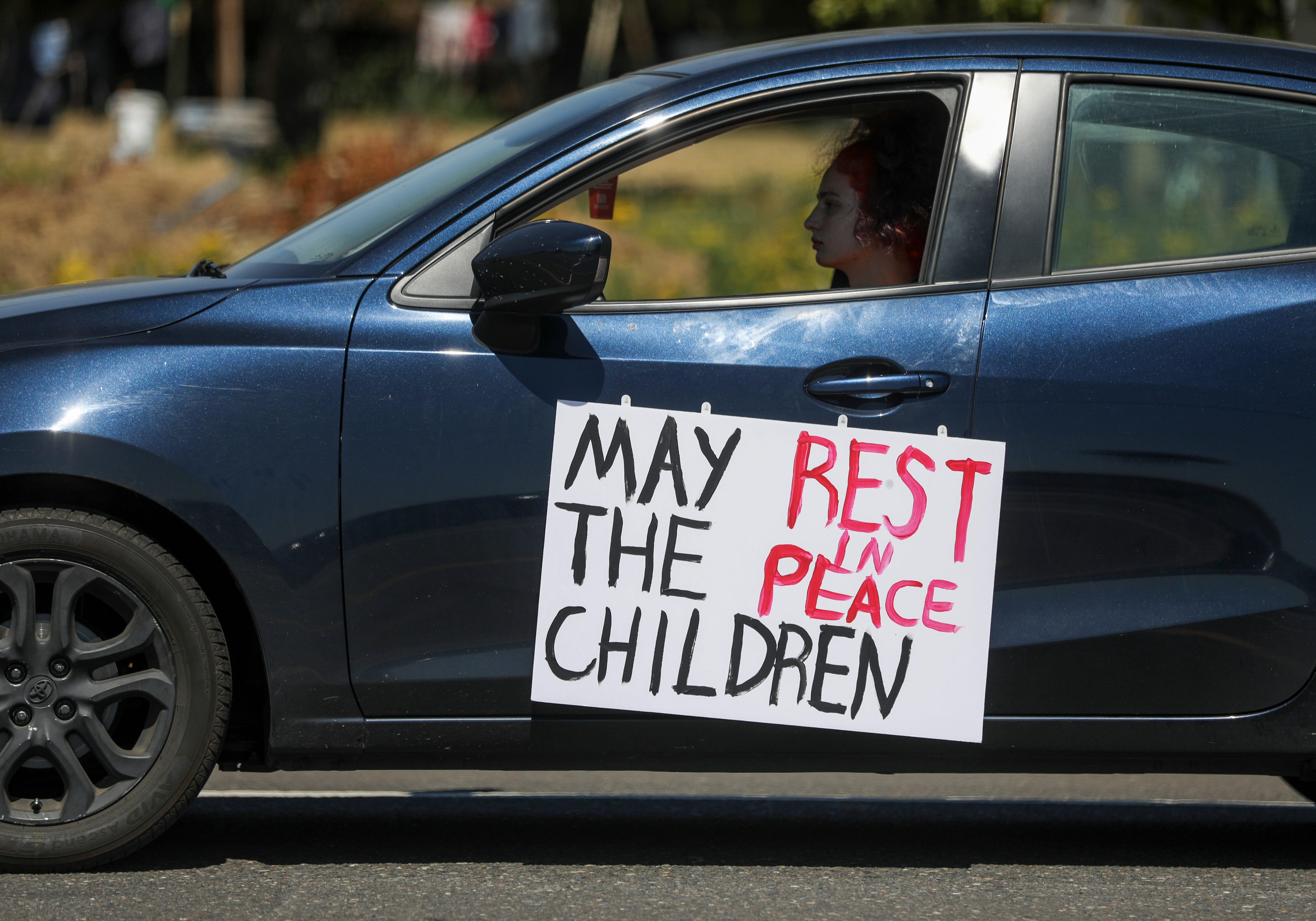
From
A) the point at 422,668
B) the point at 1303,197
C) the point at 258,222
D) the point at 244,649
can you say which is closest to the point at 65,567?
the point at 244,649

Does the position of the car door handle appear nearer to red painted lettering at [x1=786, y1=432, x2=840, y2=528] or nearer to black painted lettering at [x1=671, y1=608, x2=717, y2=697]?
red painted lettering at [x1=786, y1=432, x2=840, y2=528]

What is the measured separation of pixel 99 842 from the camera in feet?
10.6

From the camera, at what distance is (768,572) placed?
323cm

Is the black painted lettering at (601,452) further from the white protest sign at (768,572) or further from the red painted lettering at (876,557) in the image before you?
the red painted lettering at (876,557)

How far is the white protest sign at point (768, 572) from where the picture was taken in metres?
3.20

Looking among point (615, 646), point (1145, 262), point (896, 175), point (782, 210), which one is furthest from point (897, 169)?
point (782, 210)

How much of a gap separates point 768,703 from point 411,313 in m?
1.06

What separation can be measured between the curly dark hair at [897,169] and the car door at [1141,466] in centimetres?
20

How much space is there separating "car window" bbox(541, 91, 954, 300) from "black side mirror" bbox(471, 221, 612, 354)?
165 millimetres

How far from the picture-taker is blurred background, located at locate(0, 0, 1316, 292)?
36.8ft

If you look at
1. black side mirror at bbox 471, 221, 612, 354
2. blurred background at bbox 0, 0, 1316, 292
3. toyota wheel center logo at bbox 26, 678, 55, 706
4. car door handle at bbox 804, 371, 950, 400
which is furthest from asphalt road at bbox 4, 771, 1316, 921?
blurred background at bbox 0, 0, 1316, 292

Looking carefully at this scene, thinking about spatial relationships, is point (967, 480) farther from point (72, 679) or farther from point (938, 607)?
point (72, 679)

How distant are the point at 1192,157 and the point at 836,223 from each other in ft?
2.57

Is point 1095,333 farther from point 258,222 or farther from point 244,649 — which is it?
point 258,222
